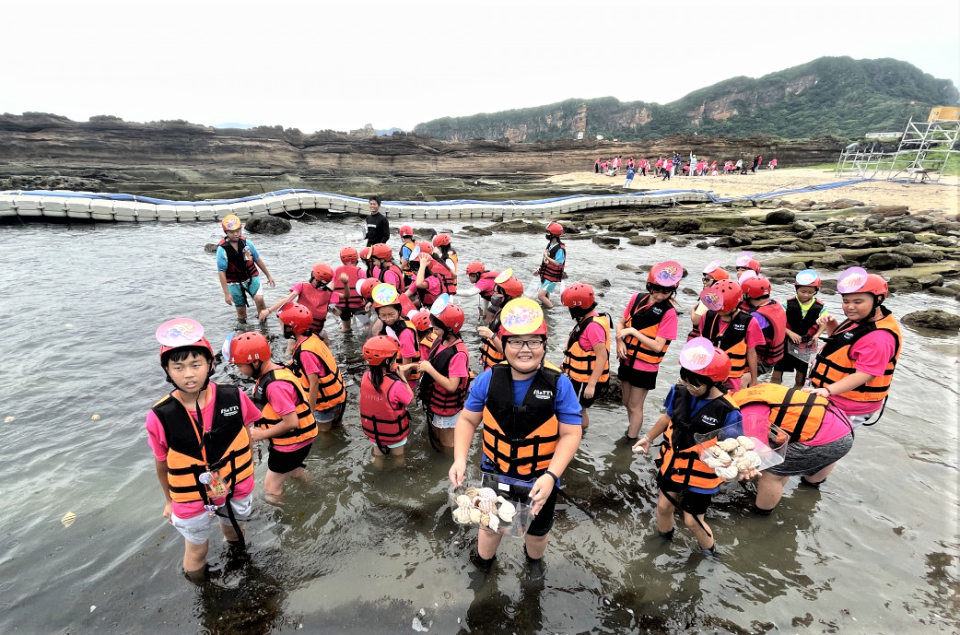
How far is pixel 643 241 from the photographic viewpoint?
1927cm

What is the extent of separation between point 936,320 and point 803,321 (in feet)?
21.2

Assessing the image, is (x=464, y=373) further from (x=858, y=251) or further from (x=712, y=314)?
(x=858, y=251)

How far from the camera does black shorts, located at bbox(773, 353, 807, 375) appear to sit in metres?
6.59

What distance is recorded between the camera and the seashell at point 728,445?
327cm

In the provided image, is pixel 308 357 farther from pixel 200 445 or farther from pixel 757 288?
pixel 757 288

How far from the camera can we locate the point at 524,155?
55.8 meters

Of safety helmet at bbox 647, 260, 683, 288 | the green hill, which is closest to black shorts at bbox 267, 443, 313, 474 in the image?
safety helmet at bbox 647, 260, 683, 288

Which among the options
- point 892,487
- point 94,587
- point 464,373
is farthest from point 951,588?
point 94,587

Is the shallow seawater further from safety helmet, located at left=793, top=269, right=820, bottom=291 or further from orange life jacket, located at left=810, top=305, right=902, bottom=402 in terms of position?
safety helmet, located at left=793, top=269, right=820, bottom=291

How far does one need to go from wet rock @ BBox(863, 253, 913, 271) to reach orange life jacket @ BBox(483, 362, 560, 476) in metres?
17.2

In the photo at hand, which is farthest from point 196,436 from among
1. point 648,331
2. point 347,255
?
point 347,255

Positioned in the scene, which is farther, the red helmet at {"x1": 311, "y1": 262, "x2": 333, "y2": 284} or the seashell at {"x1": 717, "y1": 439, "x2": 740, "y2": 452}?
the red helmet at {"x1": 311, "y1": 262, "x2": 333, "y2": 284}

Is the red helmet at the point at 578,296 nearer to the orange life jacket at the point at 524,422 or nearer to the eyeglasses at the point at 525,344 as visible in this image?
the orange life jacket at the point at 524,422

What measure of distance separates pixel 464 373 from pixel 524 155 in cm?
5613
